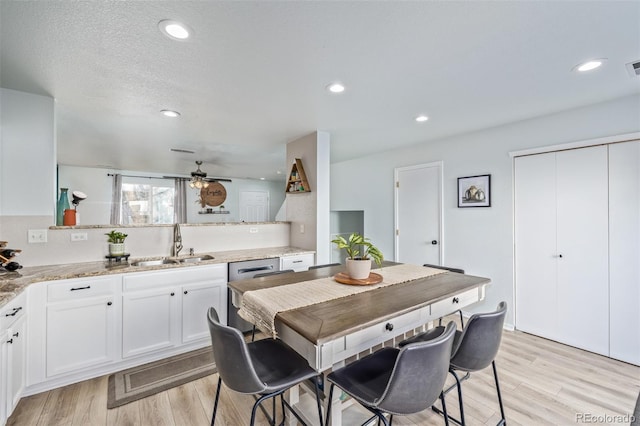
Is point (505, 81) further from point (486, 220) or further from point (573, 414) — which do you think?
point (573, 414)

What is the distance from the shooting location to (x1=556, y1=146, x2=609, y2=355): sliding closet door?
257 centimetres

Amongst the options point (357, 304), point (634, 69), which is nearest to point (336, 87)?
point (357, 304)

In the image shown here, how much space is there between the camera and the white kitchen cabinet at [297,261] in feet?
10.4

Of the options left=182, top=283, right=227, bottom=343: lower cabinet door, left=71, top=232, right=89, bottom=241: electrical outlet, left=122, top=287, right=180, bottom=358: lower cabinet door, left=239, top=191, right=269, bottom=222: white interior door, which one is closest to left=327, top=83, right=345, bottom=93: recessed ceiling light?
left=182, top=283, right=227, bottom=343: lower cabinet door

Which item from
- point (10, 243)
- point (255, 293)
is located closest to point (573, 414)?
point (255, 293)

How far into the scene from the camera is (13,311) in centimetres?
166

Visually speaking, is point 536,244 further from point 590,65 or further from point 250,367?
point 250,367

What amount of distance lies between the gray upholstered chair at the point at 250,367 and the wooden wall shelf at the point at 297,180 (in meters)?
2.27

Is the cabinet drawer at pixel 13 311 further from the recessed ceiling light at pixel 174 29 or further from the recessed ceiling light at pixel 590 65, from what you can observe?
the recessed ceiling light at pixel 590 65

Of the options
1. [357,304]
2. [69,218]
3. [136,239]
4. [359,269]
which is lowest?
[357,304]

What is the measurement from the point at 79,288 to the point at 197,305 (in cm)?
91

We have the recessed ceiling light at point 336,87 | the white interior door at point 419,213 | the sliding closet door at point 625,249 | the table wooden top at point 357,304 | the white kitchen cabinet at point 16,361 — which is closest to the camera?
the table wooden top at point 357,304

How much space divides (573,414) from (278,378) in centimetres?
201

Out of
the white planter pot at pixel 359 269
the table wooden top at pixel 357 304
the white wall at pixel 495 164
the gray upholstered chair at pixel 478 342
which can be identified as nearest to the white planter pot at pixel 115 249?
the table wooden top at pixel 357 304
